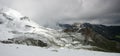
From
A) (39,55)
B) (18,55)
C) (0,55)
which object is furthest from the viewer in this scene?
(39,55)

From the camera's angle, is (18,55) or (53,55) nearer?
(18,55)

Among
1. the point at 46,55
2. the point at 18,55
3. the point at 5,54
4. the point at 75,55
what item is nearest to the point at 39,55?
the point at 46,55

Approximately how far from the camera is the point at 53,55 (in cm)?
2088

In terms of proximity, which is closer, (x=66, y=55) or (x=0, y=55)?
(x=0, y=55)

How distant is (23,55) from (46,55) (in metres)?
3.08

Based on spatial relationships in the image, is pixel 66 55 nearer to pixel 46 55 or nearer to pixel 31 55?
pixel 46 55

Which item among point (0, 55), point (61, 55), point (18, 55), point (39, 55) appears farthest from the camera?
point (61, 55)

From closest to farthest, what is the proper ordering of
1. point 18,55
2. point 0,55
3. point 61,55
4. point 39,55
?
point 0,55 → point 18,55 → point 39,55 → point 61,55

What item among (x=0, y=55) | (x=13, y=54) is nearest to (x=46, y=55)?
(x=13, y=54)

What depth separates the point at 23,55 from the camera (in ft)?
59.6

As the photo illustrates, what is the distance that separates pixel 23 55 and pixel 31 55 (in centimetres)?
102

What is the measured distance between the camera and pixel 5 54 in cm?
1727

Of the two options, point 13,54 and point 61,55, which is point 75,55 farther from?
point 13,54

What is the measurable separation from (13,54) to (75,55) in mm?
8412
